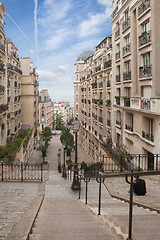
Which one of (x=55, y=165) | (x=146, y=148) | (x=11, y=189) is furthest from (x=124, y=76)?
(x=55, y=165)

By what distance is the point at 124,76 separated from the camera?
57.7 ft

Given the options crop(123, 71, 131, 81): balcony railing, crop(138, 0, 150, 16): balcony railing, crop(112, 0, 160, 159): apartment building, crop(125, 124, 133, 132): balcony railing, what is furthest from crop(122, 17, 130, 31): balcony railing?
crop(125, 124, 133, 132): balcony railing

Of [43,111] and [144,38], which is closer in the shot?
[144,38]

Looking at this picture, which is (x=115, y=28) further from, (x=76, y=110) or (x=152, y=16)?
(x=76, y=110)

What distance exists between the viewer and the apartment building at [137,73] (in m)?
12.6

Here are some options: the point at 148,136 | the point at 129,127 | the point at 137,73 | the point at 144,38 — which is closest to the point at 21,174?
the point at 148,136

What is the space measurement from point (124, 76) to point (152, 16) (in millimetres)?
5746

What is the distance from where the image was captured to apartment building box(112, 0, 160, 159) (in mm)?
12555

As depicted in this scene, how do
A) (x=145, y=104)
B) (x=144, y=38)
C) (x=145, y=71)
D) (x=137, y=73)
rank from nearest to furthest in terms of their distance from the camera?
(x=145, y=104)
(x=144, y=38)
(x=145, y=71)
(x=137, y=73)

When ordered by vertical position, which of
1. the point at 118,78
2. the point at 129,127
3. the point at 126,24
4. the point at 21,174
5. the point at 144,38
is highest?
the point at 126,24

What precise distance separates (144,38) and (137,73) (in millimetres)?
2764

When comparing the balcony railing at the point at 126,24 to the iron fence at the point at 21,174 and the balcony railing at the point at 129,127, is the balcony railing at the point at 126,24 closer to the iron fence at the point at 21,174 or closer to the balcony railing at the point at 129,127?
the balcony railing at the point at 129,127

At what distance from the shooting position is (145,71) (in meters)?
13.8

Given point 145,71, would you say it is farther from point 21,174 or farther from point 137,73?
point 21,174
